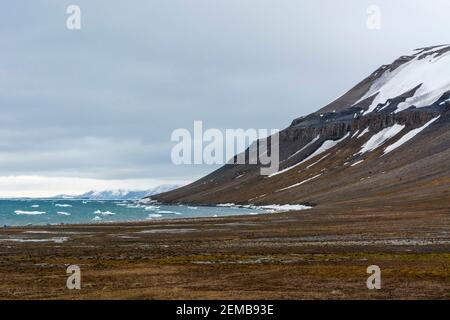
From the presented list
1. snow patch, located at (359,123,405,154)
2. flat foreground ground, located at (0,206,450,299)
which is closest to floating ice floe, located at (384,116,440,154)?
snow patch, located at (359,123,405,154)

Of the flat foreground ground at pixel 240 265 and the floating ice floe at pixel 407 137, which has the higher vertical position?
the floating ice floe at pixel 407 137

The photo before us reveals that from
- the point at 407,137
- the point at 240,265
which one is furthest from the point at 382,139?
the point at 240,265

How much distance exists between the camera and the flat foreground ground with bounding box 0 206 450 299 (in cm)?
2688

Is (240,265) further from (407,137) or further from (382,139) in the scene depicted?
(382,139)

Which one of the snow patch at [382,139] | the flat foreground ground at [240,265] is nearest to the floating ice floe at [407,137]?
the snow patch at [382,139]

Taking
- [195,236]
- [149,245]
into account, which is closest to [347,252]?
[149,245]

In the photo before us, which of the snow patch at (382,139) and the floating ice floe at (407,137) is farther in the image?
the snow patch at (382,139)

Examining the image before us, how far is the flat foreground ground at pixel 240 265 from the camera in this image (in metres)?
26.9

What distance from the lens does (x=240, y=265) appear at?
36.0 meters

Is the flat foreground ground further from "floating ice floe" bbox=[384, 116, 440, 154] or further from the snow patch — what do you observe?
the snow patch

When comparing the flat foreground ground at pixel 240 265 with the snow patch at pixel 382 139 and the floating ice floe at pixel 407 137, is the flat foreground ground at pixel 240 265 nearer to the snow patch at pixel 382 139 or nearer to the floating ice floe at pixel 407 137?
the floating ice floe at pixel 407 137

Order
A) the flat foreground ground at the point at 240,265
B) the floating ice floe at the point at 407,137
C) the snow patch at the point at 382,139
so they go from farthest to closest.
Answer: the snow patch at the point at 382,139
the floating ice floe at the point at 407,137
the flat foreground ground at the point at 240,265

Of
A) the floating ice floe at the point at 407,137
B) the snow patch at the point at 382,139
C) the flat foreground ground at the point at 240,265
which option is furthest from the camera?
the snow patch at the point at 382,139
